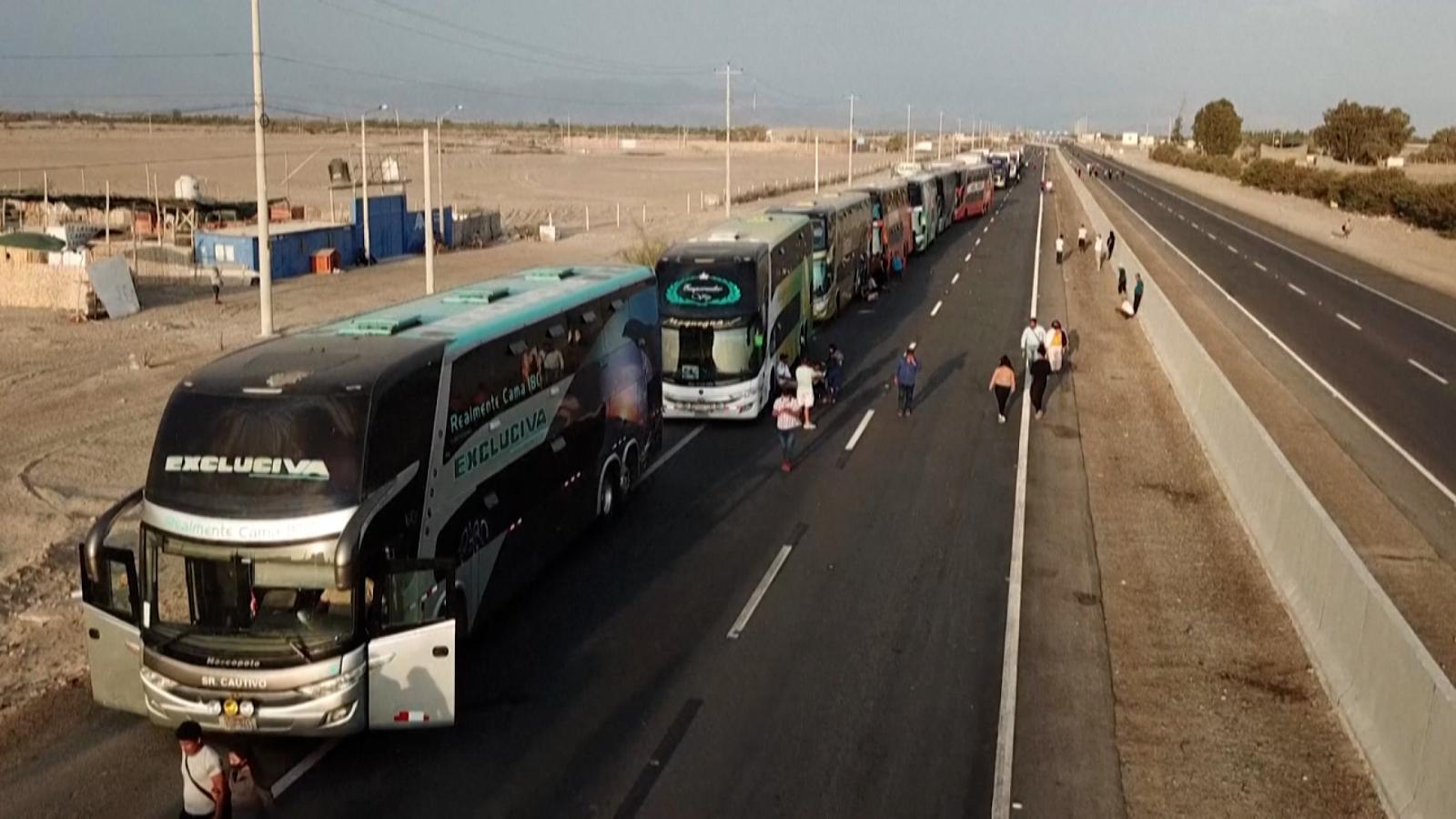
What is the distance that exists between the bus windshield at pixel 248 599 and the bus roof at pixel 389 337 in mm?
1454

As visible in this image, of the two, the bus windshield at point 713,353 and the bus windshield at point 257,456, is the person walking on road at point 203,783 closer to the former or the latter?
the bus windshield at point 257,456

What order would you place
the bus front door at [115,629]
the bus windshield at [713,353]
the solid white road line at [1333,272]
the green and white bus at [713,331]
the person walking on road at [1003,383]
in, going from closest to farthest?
the bus front door at [115,629] < the green and white bus at [713,331] < the bus windshield at [713,353] < the person walking on road at [1003,383] < the solid white road line at [1333,272]

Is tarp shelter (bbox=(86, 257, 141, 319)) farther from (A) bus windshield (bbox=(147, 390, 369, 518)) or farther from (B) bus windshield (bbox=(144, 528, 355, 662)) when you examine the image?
(B) bus windshield (bbox=(144, 528, 355, 662))

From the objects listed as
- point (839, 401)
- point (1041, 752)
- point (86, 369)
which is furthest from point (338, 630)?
point (86, 369)

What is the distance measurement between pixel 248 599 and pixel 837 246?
1166 inches

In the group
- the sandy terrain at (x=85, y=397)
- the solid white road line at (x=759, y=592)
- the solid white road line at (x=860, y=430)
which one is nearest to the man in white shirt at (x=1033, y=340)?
the solid white road line at (x=860, y=430)

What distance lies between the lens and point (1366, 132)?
14725cm

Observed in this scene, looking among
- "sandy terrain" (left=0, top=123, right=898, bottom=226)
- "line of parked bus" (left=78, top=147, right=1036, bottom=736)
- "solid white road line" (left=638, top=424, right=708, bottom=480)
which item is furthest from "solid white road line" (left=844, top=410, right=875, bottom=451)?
"sandy terrain" (left=0, top=123, right=898, bottom=226)

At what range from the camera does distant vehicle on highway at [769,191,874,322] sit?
3606cm

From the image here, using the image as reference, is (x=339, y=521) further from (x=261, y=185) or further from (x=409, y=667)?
(x=261, y=185)

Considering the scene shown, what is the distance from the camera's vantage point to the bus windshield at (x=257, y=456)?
1038cm

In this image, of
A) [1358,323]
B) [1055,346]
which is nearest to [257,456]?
[1055,346]

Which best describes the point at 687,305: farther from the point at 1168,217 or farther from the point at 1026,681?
the point at 1168,217

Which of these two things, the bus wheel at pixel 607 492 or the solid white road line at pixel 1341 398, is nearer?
the bus wheel at pixel 607 492
